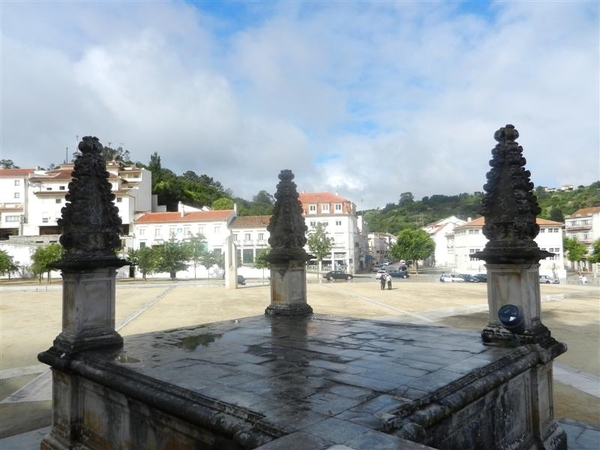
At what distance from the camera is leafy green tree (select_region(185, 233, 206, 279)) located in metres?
58.3

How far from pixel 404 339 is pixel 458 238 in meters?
71.1

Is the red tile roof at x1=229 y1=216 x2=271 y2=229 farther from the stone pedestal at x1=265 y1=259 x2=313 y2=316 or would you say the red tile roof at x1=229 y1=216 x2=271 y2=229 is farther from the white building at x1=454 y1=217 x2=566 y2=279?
the stone pedestal at x1=265 y1=259 x2=313 y2=316

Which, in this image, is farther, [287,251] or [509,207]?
[287,251]

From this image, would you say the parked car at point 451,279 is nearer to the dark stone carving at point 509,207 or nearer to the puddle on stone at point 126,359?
the dark stone carving at point 509,207

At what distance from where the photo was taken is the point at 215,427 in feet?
11.5

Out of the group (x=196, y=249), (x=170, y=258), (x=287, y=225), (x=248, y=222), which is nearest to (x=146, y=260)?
(x=170, y=258)

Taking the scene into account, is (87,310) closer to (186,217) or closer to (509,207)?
(509,207)

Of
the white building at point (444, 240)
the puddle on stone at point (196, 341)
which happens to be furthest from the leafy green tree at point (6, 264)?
the white building at point (444, 240)

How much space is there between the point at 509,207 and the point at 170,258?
2023 inches

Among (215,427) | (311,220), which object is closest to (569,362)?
(215,427)

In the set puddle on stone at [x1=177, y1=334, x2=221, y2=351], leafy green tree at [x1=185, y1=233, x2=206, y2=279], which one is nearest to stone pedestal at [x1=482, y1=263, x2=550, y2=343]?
puddle on stone at [x1=177, y1=334, x2=221, y2=351]

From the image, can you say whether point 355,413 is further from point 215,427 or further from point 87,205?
point 87,205

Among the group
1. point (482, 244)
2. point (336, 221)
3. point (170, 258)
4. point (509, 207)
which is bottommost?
point (170, 258)

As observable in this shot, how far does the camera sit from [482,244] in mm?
65750
